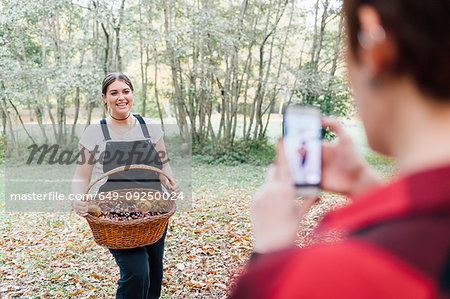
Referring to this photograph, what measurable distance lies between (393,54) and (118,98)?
103 inches

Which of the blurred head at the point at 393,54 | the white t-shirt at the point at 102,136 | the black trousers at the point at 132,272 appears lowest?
the black trousers at the point at 132,272

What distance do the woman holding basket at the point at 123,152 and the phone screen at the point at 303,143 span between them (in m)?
1.97

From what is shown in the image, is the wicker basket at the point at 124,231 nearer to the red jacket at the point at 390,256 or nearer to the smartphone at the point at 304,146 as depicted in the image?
the smartphone at the point at 304,146

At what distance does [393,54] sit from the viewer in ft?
1.65

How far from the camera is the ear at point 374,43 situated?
1.65ft

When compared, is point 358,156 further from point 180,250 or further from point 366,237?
point 180,250

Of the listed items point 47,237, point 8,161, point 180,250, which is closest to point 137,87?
point 8,161

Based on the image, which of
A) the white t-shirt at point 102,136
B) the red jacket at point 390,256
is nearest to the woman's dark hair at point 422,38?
the red jacket at point 390,256

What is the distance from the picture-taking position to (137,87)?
15.0 m

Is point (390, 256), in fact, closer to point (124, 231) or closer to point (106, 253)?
point (124, 231)

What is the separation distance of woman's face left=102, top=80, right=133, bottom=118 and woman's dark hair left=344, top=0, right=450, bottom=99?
2.56m

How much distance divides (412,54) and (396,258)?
29 centimetres

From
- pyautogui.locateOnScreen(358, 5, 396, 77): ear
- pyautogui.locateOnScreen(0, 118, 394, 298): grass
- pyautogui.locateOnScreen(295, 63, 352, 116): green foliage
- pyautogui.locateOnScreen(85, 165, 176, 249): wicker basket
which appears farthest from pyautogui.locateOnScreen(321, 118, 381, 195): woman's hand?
pyautogui.locateOnScreen(295, 63, 352, 116): green foliage

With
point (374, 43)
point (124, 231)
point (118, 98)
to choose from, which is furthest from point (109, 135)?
point (374, 43)
